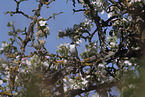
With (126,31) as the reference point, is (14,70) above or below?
below

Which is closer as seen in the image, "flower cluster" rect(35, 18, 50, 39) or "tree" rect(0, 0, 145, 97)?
"tree" rect(0, 0, 145, 97)

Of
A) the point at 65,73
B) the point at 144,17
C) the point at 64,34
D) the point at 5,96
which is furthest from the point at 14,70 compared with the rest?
the point at 144,17

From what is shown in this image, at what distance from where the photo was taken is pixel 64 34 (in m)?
3.34

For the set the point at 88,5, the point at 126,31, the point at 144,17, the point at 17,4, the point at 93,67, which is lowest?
the point at 93,67

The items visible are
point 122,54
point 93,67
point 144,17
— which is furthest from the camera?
point 93,67

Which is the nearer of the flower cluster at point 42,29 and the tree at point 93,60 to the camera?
the tree at point 93,60

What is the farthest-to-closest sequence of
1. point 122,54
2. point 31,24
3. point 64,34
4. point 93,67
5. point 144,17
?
point 64,34, point 31,24, point 93,67, point 122,54, point 144,17

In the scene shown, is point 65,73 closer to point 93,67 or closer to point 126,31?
point 93,67

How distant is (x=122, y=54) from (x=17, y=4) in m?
1.87

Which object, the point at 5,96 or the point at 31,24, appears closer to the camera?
the point at 5,96

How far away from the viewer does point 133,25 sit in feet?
8.46

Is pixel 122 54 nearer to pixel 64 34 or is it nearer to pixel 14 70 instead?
pixel 64 34

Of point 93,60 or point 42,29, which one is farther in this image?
point 42,29

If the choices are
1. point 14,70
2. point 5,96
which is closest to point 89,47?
point 14,70
